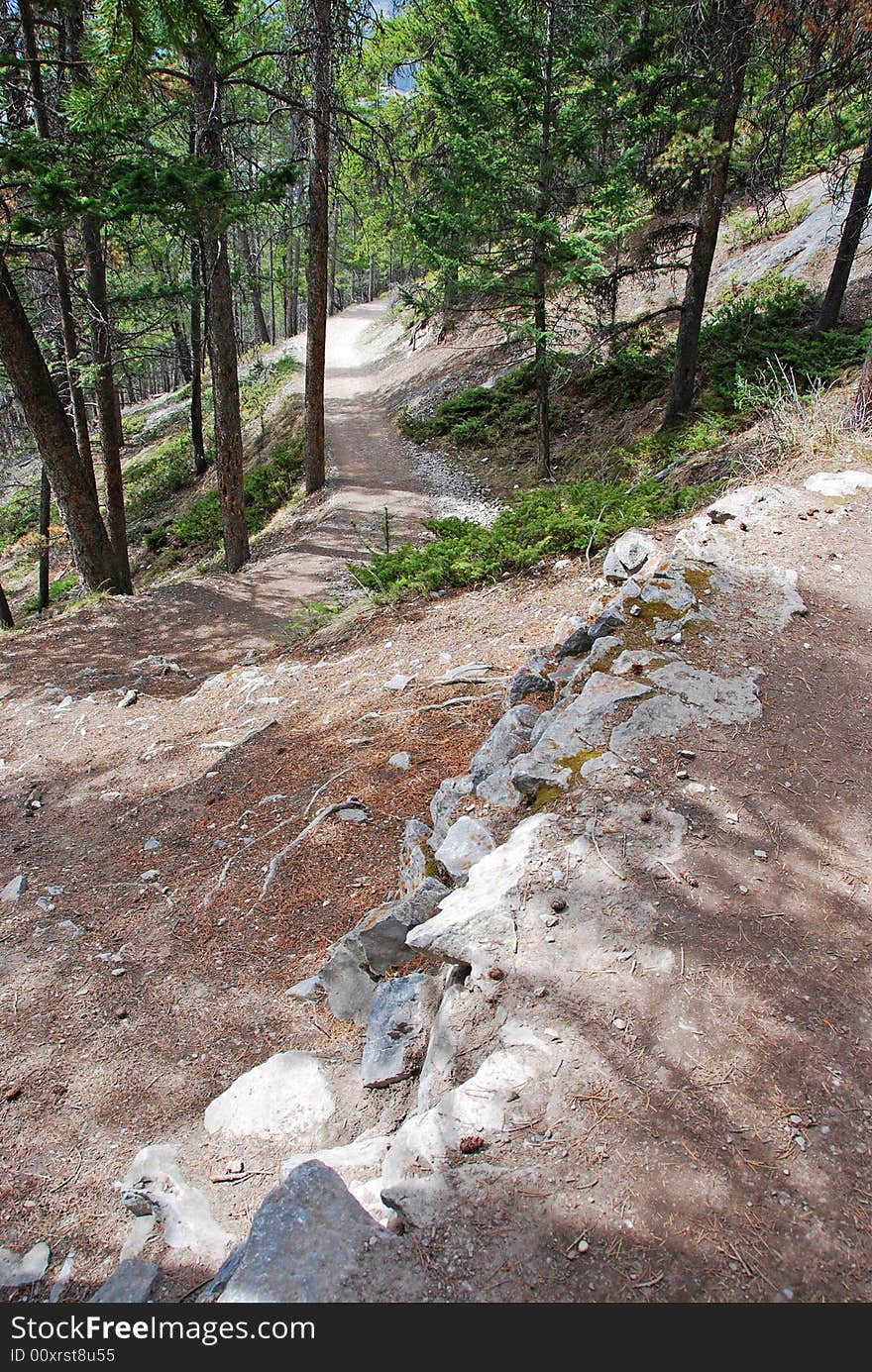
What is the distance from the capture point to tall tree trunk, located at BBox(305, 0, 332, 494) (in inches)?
396

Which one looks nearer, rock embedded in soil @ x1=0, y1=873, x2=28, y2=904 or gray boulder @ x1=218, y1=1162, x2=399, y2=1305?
gray boulder @ x1=218, y1=1162, x2=399, y2=1305

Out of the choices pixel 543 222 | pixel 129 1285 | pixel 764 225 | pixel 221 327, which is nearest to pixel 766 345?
pixel 543 222

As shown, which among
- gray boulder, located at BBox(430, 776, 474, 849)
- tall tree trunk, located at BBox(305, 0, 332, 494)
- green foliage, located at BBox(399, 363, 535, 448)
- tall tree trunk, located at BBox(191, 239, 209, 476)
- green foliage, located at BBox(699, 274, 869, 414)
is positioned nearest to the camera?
Result: gray boulder, located at BBox(430, 776, 474, 849)

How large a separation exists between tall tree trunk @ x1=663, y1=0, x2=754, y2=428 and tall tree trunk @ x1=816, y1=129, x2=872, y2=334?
1.98 m

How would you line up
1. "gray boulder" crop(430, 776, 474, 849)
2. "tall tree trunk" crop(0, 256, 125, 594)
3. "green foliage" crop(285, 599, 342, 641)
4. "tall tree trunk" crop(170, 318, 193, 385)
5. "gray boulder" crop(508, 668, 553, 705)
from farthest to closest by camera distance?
"tall tree trunk" crop(170, 318, 193, 385)
"tall tree trunk" crop(0, 256, 125, 594)
"green foliage" crop(285, 599, 342, 641)
"gray boulder" crop(508, 668, 553, 705)
"gray boulder" crop(430, 776, 474, 849)

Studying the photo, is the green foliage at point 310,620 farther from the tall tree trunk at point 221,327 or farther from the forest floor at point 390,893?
the tall tree trunk at point 221,327

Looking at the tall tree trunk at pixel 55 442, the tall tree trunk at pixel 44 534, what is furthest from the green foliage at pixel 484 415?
the tall tree trunk at pixel 55 442

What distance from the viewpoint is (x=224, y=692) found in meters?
6.96

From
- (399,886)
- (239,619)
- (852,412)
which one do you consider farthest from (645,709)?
(239,619)

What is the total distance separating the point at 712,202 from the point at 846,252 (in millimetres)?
2887

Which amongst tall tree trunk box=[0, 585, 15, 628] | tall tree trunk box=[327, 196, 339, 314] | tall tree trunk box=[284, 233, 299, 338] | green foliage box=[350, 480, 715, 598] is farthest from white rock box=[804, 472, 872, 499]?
tall tree trunk box=[284, 233, 299, 338]

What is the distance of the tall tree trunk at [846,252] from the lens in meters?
11.2

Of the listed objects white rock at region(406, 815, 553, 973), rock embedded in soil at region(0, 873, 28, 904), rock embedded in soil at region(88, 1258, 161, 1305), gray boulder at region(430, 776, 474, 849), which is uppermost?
white rock at region(406, 815, 553, 973)

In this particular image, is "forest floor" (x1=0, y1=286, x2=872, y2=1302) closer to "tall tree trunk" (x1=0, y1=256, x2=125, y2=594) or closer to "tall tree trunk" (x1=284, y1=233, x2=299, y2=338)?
"tall tree trunk" (x1=0, y1=256, x2=125, y2=594)
